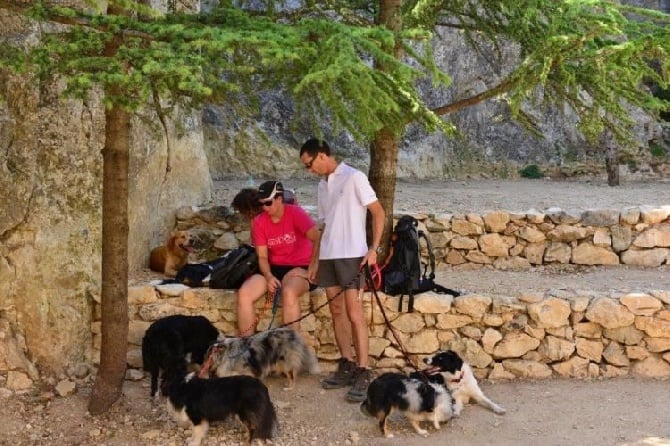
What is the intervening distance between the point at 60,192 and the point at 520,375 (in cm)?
421

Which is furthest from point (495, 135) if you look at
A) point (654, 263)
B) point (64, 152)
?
point (64, 152)

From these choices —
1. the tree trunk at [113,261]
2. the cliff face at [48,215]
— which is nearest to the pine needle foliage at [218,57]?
the tree trunk at [113,261]

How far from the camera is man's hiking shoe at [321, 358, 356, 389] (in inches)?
221

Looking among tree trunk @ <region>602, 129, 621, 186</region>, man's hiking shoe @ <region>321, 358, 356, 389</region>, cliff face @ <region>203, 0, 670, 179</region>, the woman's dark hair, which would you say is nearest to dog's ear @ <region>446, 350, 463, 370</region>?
man's hiking shoe @ <region>321, 358, 356, 389</region>

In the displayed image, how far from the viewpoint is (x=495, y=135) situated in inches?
572

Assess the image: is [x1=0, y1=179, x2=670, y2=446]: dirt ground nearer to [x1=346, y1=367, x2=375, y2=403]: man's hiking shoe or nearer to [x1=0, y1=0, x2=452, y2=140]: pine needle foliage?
[x1=346, y1=367, x2=375, y2=403]: man's hiking shoe

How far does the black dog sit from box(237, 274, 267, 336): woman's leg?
0.26 metres

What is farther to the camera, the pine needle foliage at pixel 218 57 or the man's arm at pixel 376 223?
the man's arm at pixel 376 223

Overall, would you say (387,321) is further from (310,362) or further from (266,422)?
(266,422)

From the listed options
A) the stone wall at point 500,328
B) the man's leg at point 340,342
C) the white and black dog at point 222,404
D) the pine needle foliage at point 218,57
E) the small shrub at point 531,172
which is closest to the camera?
the pine needle foliage at point 218,57

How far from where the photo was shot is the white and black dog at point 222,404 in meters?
4.62

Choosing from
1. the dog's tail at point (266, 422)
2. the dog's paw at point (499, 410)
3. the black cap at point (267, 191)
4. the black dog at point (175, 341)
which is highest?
the black cap at point (267, 191)

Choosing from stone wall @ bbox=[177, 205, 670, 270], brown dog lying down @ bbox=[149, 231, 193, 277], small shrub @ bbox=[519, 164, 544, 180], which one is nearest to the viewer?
brown dog lying down @ bbox=[149, 231, 193, 277]

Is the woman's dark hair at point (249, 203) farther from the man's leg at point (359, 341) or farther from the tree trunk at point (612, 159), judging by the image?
the tree trunk at point (612, 159)
